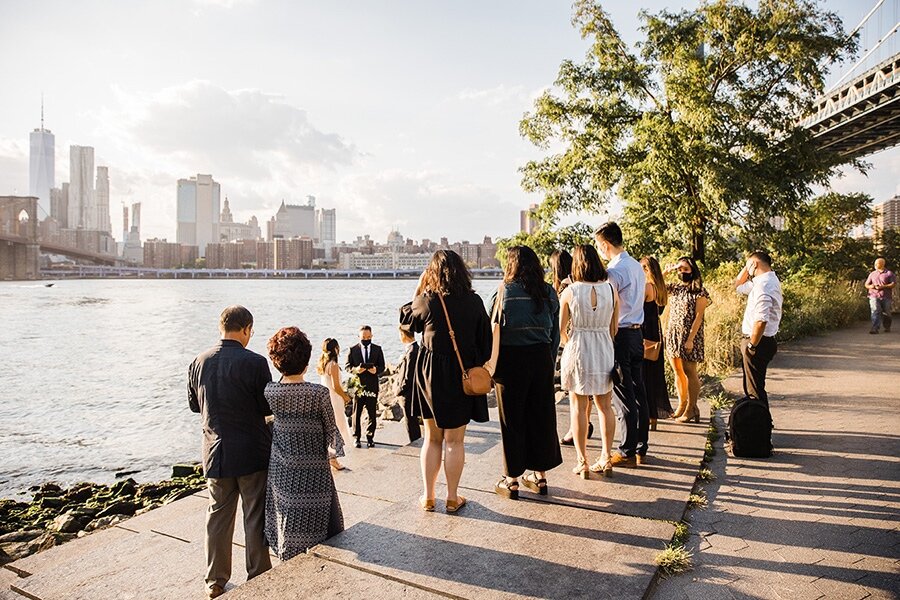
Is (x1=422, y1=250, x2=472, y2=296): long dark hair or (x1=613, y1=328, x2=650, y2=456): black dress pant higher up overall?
(x1=422, y1=250, x2=472, y2=296): long dark hair

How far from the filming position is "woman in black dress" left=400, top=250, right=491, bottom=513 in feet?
12.8

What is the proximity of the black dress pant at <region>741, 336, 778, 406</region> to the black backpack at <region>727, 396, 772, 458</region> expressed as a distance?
0.81 ft

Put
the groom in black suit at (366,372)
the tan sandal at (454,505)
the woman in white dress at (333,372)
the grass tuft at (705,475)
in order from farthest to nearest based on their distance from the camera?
the groom in black suit at (366,372), the woman in white dress at (333,372), the grass tuft at (705,475), the tan sandal at (454,505)

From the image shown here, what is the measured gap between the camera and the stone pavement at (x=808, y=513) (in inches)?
125

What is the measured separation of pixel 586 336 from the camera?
4664mm

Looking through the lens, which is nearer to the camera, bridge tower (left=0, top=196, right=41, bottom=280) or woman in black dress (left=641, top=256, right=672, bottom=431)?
woman in black dress (left=641, top=256, right=672, bottom=431)

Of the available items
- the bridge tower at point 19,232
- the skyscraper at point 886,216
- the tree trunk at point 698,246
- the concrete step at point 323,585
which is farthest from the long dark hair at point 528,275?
the bridge tower at point 19,232

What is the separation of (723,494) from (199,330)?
158 feet

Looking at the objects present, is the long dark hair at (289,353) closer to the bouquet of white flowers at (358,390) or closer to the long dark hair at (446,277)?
the long dark hair at (446,277)

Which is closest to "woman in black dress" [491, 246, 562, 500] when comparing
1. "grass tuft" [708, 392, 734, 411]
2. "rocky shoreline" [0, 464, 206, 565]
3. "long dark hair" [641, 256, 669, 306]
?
"long dark hair" [641, 256, 669, 306]

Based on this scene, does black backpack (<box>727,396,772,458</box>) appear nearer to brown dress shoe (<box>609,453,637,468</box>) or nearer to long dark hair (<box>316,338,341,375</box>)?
brown dress shoe (<box>609,453,637,468</box>)

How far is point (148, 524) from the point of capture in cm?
549

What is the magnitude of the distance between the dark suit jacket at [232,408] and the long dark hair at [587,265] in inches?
94.1

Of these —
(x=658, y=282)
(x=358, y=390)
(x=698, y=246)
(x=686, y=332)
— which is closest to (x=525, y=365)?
(x=658, y=282)
